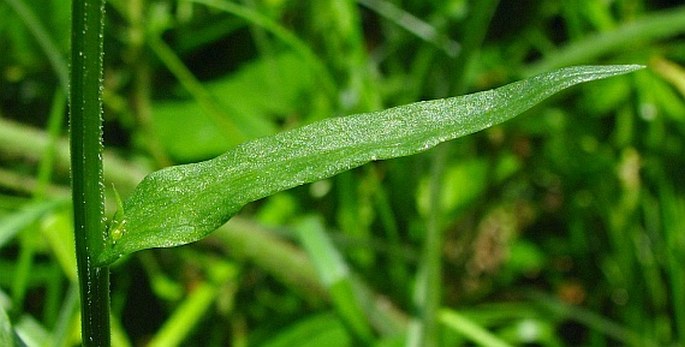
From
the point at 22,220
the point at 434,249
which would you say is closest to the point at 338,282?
the point at 434,249

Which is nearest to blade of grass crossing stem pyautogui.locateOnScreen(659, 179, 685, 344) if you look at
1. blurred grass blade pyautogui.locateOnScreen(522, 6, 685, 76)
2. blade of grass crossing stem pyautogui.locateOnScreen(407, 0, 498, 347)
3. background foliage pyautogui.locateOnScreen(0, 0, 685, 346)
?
background foliage pyautogui.locateOnScreen(0, 0, 685, 346)

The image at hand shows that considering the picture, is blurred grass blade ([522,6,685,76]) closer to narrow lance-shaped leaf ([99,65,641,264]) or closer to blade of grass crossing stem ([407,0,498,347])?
blade of grass crossing stem ([407,0,498,347])

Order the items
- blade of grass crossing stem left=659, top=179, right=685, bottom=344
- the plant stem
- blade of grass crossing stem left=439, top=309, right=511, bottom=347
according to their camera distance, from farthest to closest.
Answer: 1. blade of grass crossing stem left=659, top=179, right=685, bottom=344
2. blade of grass crossing stem left=439, top=309, right=511, bottom=347
3. the plant stem

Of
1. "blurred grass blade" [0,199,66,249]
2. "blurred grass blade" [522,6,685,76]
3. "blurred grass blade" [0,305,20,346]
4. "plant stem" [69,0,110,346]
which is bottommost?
"blurred grass blade" [0,305,20,346]

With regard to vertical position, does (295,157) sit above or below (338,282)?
below

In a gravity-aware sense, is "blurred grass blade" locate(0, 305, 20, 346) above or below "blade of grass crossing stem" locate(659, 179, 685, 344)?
below

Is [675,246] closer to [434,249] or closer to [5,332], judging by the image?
[434,249]
